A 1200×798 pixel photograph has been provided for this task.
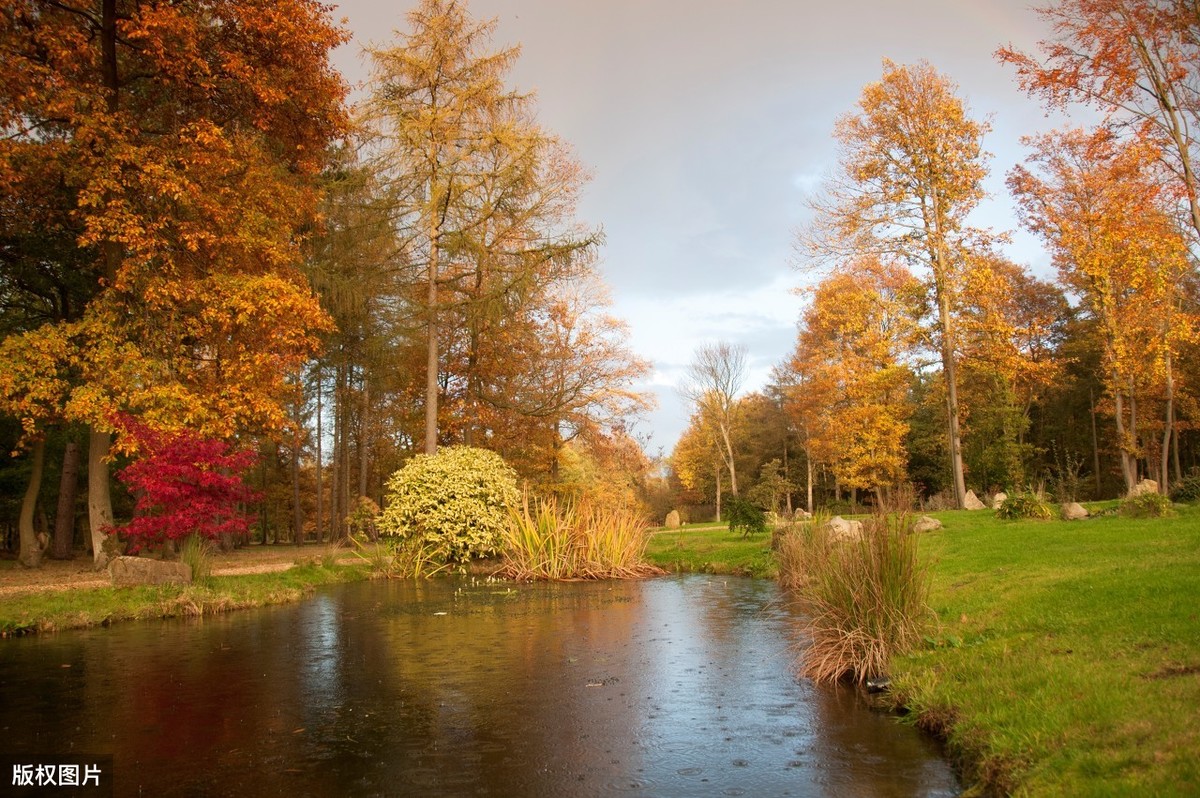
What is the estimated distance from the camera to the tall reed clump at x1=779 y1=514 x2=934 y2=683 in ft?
20.4

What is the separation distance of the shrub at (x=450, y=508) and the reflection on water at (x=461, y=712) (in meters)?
6.10

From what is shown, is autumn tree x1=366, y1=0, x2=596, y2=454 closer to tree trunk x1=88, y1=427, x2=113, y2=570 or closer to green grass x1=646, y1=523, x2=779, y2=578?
green grass x1=646, y1=523, x2=779, y2=578

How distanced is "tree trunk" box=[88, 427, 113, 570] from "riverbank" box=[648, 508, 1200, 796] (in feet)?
43.5

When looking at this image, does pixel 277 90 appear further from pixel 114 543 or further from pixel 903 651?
pixel 903 651

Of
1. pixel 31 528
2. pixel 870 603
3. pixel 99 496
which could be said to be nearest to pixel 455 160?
pixel 99 496

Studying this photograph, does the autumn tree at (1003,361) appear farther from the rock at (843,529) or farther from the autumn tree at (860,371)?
the rock at (843,529)

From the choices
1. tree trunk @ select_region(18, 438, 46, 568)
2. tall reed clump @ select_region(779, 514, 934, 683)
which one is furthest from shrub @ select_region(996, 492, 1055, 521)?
tree trunk @ select_region(18, 438, 46, 568)

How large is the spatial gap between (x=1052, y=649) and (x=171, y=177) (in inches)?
516

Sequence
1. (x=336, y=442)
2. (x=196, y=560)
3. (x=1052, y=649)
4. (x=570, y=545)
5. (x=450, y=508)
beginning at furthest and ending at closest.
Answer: (x=336, y=442) → (x=450, y=508) → (x=570, y=545) → (x=196, y=560) → (x=1052, y=649)

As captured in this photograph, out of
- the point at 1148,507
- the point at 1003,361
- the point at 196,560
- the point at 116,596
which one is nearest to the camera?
the point at 116,596

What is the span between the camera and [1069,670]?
4.72 metres

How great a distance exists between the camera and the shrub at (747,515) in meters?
18.3

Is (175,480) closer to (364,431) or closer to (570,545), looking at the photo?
(570,545)

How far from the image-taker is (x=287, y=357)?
1471 cm
